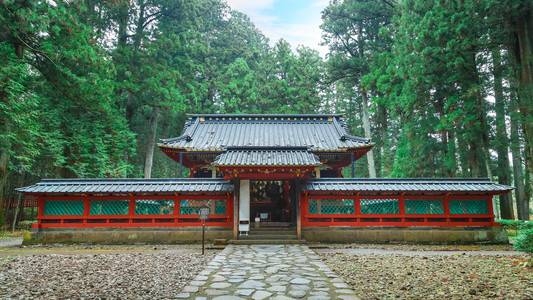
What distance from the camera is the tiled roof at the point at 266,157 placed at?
31.6ft

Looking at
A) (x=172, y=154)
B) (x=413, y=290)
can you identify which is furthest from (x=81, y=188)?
(x=413, y=290)

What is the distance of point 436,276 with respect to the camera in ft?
18.6

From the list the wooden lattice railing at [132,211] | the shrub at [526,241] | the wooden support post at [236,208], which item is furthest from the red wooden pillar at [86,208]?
the shrub at [526,241]

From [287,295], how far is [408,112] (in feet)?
51.0

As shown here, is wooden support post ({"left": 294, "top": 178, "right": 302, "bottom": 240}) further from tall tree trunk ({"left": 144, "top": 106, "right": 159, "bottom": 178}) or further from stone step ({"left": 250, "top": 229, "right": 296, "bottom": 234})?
tall tree trunk ({"left": 144, "top": 106, "right": 159, "bottom": 178})

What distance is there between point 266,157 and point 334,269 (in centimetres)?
481

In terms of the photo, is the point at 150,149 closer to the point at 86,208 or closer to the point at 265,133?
the point at 265,133

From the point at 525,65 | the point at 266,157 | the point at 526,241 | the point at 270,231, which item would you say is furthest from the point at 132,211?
the point at 525,65

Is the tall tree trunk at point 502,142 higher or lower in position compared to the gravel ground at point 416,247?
higher

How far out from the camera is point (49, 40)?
13.6m

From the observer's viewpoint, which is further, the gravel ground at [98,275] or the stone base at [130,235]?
the stone base at [130,235]

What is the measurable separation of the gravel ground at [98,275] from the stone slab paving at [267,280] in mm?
457

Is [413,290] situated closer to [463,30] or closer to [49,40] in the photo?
[463,30]

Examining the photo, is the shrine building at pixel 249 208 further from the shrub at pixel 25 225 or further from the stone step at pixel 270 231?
the shrub at pixel 25 225
